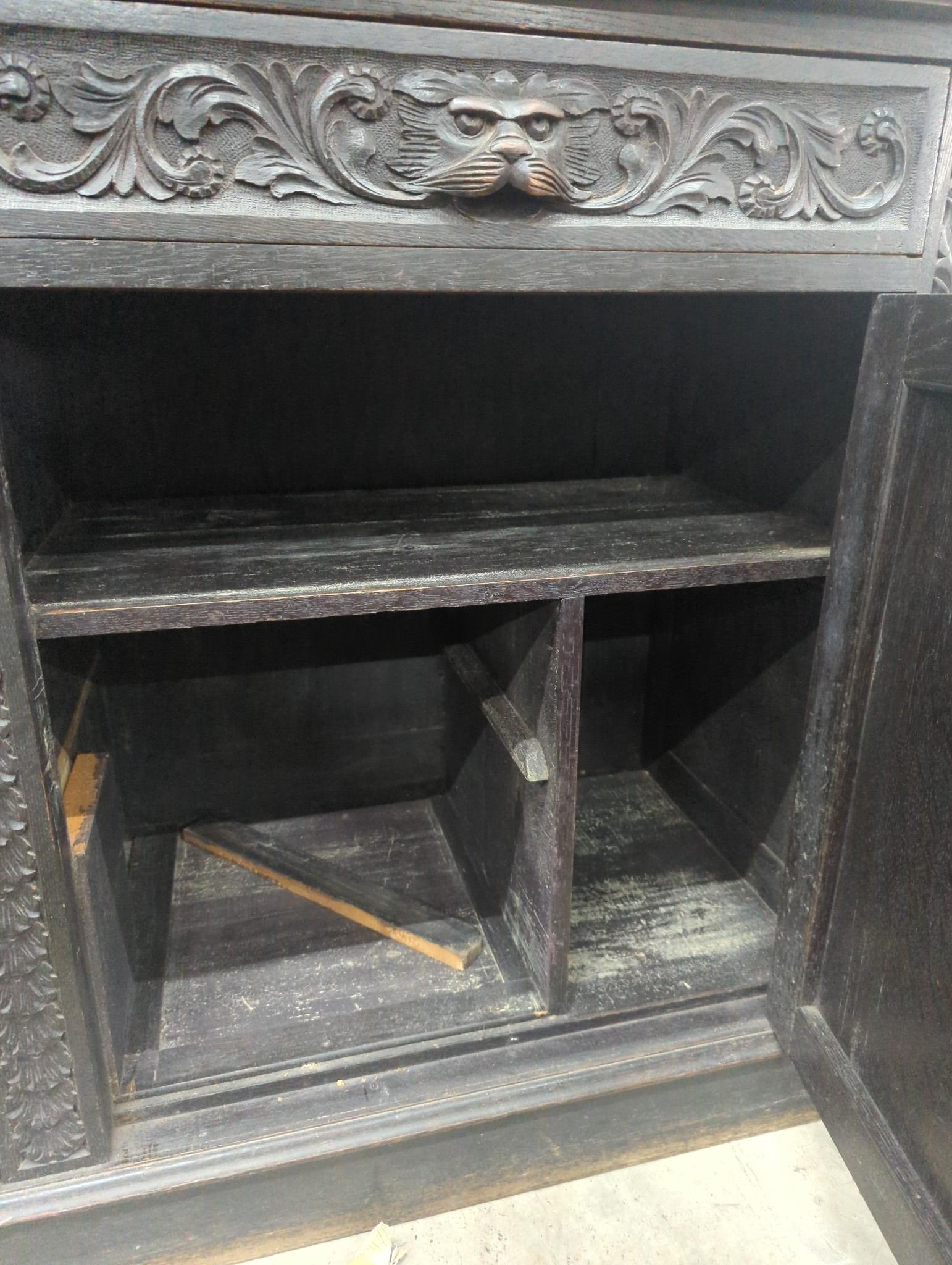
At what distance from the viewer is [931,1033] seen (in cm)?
69

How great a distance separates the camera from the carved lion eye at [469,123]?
61cm

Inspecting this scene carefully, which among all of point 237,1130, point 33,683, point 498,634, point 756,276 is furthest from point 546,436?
point 237,1130

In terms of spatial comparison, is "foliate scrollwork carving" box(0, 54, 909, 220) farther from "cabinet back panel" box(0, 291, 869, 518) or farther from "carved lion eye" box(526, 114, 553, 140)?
"cabinet back panel" box(0, 291, 869, 518)

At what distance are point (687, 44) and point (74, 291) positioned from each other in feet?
2.52

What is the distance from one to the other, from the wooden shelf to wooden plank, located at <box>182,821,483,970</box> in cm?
51

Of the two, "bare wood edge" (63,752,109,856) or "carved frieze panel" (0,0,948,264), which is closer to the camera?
"carved frieze panel" (0,0,948,264)

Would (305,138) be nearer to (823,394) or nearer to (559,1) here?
(559,1)

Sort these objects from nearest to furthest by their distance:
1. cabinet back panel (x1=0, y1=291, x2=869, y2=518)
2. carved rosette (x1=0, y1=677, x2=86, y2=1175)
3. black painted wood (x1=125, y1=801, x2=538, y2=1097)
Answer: carved rosette (x1=0, y1=677, x2=86, y2=1175) → black painted wood (x1=125, y1=801, x2=538, y2=1097) → cabinet back panel (x1=0, y1=291, x2=869, y2=518)

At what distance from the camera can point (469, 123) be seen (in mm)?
609

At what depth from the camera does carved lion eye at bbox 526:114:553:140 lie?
621 millimetres

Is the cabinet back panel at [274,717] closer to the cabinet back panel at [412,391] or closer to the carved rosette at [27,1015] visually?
the cabinet back panel at [412,391]

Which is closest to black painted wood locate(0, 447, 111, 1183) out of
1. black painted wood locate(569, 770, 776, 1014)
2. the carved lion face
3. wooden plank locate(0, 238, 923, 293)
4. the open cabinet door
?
wooden plank locate(0, 238, 923, 293)

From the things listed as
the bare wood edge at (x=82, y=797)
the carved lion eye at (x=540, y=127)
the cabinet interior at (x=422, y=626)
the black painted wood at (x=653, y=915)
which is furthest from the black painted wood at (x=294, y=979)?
the carved lion eye at (x=540, y=127)

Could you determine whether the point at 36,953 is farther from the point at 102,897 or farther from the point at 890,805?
the point at 890,805
